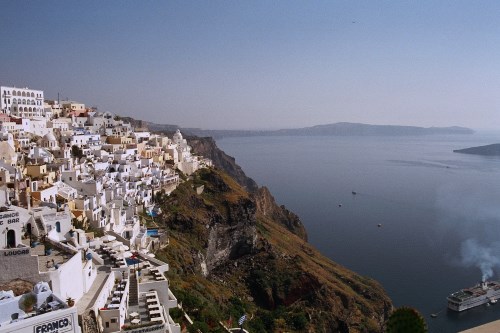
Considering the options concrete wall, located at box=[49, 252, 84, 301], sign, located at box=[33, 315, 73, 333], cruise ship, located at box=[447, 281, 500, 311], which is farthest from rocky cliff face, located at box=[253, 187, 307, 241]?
sign, located at box=[33, 315, 73, 333]

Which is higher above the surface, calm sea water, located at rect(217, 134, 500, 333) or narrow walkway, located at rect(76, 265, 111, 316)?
narrow walkway, located at rect(76, 265, 111, 316)

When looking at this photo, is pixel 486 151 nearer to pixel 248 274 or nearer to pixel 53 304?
pixel 248 274

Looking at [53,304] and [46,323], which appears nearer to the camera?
[46,323]

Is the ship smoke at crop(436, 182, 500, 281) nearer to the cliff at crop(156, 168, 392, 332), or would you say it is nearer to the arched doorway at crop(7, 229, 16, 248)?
the cliff at crop(156, 168, 392, 332)

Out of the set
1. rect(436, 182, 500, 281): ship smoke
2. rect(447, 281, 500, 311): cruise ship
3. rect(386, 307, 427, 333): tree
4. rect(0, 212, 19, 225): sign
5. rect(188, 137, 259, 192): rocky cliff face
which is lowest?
rect(447, 281, 500, 311): cruise ship

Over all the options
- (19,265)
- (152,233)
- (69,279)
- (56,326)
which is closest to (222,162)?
(152,233)

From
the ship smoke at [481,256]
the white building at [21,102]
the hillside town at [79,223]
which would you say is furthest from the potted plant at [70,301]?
the ship smoke at [481,256]

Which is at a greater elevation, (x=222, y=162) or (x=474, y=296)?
A: (x=222, y=162)

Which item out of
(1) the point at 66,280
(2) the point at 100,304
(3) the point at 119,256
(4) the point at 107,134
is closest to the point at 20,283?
(1) the point at 66,280
